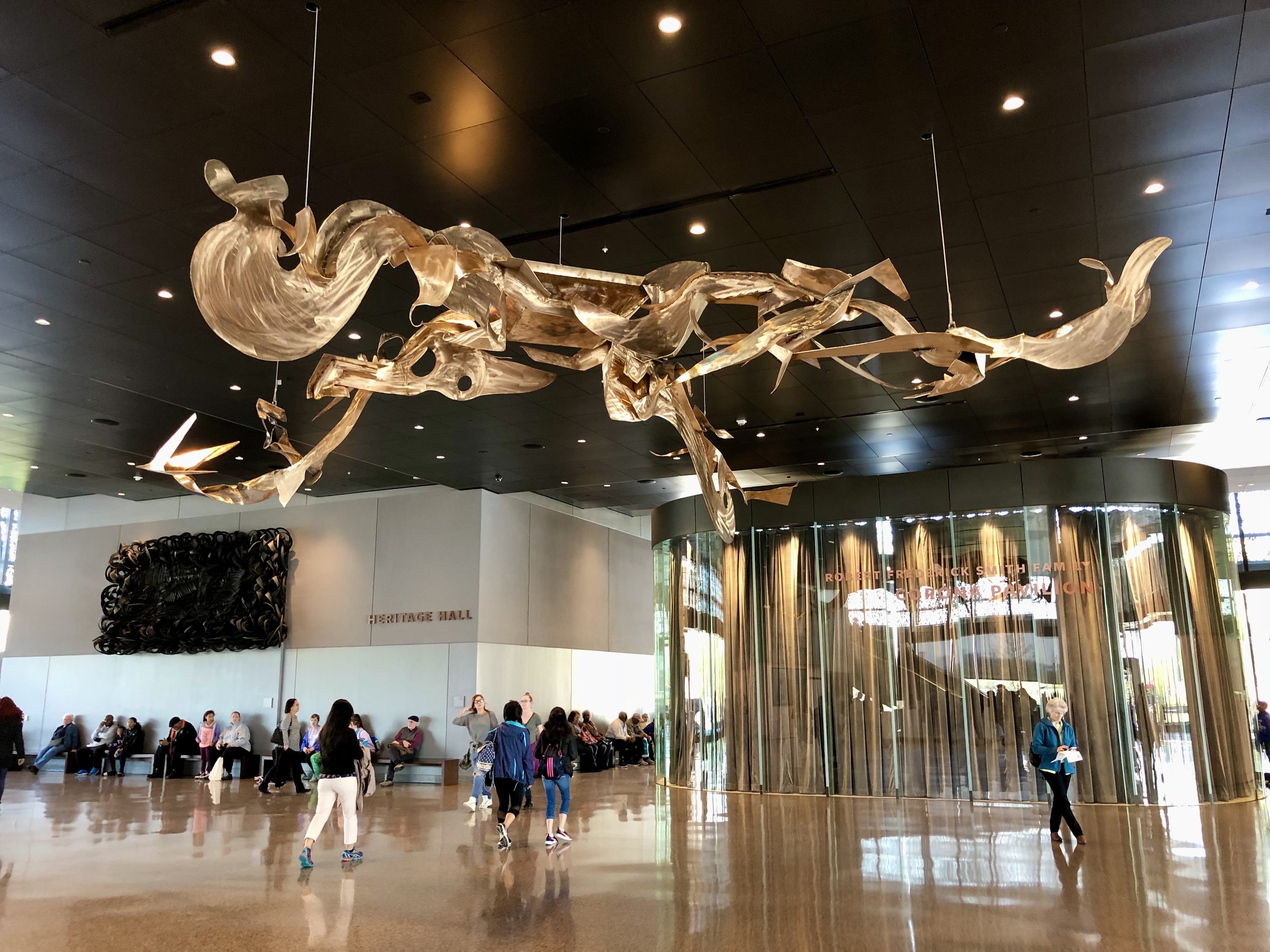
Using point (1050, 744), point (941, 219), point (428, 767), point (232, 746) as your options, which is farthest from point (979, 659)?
point (232, 746)

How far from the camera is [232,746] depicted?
1596 centimetres

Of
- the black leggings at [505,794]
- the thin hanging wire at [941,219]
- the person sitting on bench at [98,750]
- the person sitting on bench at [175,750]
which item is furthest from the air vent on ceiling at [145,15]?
the person sitting on bench at [98,750]

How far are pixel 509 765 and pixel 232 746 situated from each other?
960 centimetres

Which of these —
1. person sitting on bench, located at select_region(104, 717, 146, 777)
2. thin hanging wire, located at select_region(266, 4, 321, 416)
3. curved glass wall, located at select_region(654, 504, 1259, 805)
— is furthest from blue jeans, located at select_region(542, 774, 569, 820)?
person sitting on bench, located at select_region(104, 717, 146, 777)

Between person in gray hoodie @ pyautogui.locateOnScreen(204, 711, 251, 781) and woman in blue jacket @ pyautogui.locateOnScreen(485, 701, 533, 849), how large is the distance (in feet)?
30.2

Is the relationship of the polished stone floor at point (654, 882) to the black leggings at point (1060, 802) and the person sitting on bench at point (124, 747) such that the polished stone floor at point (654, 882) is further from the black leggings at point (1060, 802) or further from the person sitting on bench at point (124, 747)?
the person sitting on bench at point (124, 747)

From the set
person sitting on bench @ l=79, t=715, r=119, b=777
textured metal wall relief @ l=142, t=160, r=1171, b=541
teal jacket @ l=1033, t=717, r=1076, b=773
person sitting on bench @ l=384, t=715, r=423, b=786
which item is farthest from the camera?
person sitting on bench @ l=79, t=715, r=119, b=777

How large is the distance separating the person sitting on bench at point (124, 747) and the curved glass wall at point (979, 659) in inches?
406

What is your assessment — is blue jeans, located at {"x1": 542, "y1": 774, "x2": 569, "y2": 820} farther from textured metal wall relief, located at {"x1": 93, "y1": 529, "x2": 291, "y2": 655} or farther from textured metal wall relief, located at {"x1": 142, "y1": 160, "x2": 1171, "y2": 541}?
textured metal wall relief, located at {"x1": 93, "y1": 529, "x2": 291, "y2": 655}

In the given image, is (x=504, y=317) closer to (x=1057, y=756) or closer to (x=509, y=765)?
(x=509, y=765)

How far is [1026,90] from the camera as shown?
5.57 meters

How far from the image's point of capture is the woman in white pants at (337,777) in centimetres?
719

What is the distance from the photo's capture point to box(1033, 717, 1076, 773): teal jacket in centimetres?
822

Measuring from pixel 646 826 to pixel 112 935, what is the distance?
5.28 m
